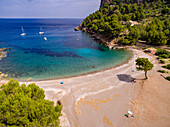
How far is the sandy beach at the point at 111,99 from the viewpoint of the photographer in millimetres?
21594

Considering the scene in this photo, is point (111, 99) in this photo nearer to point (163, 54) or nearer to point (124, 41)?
point (163, 54)

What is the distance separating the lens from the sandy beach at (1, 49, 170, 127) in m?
21.6

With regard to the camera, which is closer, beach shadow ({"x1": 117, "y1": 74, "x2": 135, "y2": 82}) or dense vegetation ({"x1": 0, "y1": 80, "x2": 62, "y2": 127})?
dense vegetation ({"x1": 0, "y1": 80, "x2": 62, "y2": 127})

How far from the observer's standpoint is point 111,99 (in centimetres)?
2733

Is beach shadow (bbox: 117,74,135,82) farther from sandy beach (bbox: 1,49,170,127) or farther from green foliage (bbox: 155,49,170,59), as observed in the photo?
green foliage (bbox: 155,49,170,59)

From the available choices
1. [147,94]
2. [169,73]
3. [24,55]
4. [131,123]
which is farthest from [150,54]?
[24,55]

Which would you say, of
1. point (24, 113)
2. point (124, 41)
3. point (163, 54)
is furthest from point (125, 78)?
point (124, 41)

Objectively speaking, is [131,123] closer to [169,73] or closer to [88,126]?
[88,126]

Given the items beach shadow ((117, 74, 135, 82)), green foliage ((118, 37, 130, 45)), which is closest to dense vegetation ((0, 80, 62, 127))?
beach shadow ((117, 74, 135, 82))

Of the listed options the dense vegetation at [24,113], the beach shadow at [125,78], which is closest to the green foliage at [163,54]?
the beach shadow at [125,78]

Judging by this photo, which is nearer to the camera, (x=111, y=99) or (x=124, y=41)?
(x=111, y=99)

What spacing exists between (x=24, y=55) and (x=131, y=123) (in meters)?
61.2

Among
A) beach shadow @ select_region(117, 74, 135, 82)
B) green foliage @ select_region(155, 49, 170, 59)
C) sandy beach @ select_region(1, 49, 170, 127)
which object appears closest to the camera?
sandy beach @ select_region(1, 49, 170, 127)

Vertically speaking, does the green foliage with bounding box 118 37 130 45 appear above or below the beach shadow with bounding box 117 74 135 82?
above
